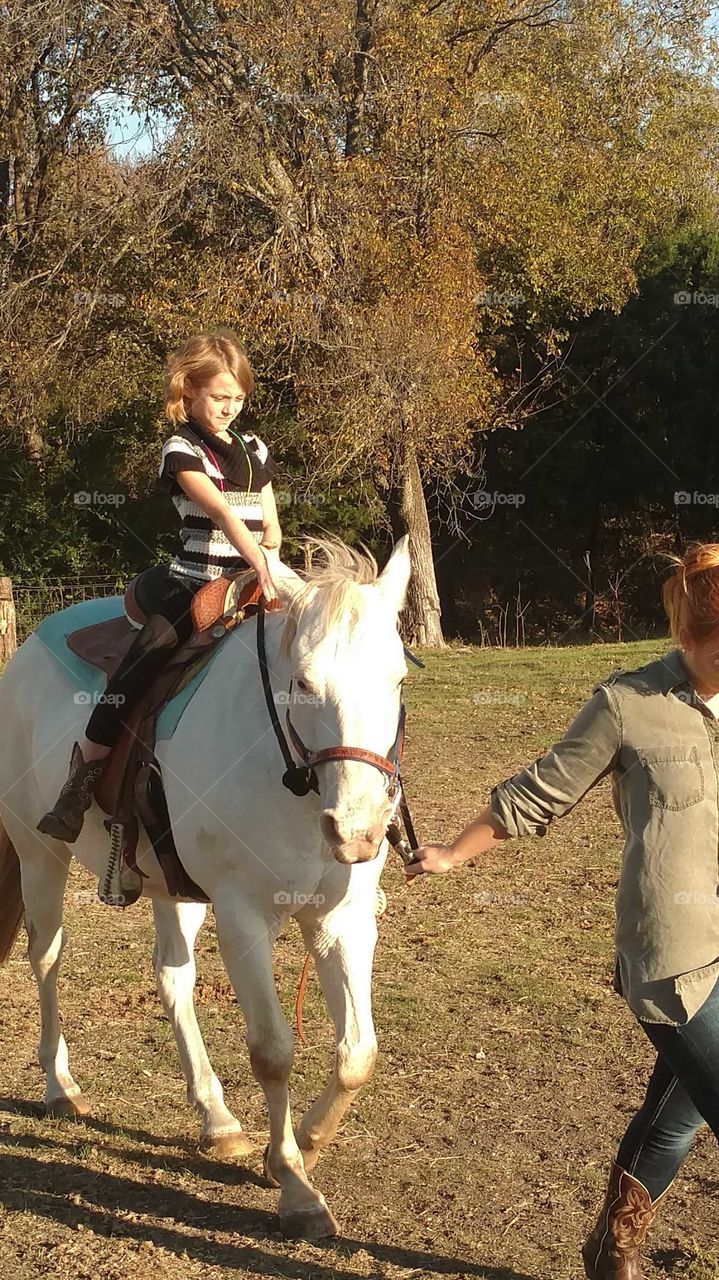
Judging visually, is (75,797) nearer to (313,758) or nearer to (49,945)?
(49,945)

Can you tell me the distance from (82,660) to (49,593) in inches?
659

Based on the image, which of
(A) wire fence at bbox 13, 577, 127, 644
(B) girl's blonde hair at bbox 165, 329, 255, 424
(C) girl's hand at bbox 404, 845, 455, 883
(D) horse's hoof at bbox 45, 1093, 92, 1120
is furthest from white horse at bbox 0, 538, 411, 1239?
(A) wire fence at bbox 13, 577, 127, 644

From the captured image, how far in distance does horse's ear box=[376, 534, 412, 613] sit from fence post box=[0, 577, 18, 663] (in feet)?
46.8

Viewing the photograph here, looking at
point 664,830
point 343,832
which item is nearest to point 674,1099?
point 664,830

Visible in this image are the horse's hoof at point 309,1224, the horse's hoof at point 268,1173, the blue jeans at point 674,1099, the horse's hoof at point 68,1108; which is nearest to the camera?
the blue jeans at point 674,1099

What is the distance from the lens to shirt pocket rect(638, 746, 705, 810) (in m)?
2.99

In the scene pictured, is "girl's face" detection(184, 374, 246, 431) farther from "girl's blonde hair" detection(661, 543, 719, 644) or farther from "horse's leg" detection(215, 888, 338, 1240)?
"girl's blonde hair" detection(661, 543, 719, 644)

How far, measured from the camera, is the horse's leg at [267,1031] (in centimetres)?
373

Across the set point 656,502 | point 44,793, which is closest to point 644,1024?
point 44,793

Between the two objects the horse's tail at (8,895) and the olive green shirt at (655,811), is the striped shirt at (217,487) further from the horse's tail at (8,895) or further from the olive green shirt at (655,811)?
the olive green shirt at (655,811)

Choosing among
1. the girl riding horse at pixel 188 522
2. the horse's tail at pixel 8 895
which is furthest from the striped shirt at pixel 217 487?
the horse's tail at pixel 8 895

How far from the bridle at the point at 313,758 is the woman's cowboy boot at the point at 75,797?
0.89m

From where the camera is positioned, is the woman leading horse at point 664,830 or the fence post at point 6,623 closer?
the woman leading horse at point 664,830

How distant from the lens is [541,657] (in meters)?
16.9
